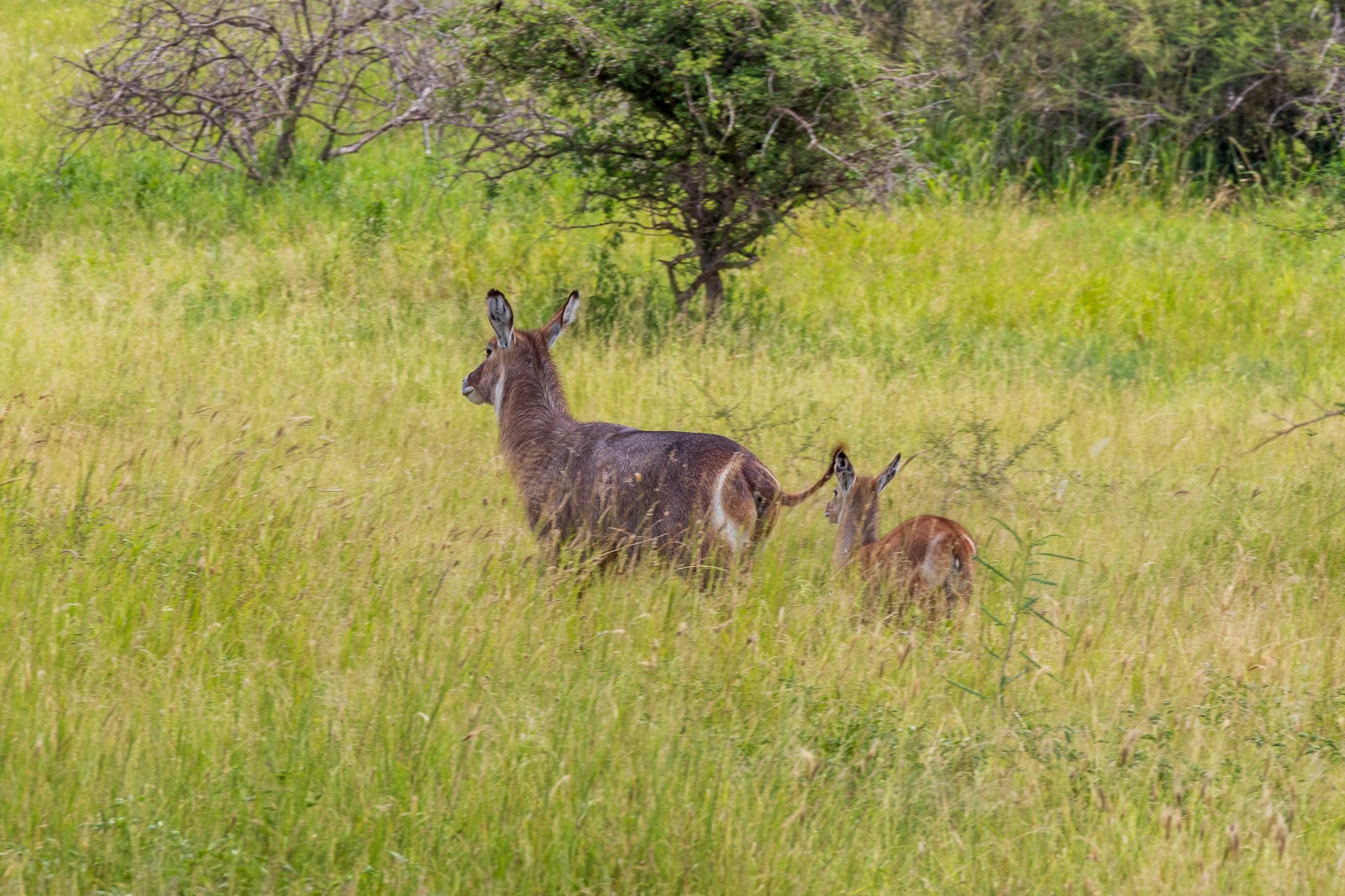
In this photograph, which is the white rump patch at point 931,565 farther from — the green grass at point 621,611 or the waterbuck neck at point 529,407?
the waterbuck neck at point 529,407

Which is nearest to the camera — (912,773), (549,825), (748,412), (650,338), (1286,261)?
(549,825)

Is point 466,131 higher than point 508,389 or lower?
higher

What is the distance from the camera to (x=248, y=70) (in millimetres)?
11344

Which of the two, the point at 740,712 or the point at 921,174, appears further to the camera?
the point at 921,174

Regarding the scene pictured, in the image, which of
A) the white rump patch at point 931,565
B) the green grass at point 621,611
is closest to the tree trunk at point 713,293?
the green grass at point 621,611

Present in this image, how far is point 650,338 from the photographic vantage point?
916 cm

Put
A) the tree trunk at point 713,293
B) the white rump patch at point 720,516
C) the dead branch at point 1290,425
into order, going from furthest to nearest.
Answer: the tree trunk at point 713,293 < the dead branch at point 1290,425 < the white rump patch at point 720,516

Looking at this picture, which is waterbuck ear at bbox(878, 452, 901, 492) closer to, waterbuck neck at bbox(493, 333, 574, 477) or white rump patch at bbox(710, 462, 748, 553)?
white rump patch at bbox(710, 462, 748, 553)

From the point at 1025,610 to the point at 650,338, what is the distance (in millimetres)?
5163

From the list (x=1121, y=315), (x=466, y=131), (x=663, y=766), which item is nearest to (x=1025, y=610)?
(x=663, y=766)

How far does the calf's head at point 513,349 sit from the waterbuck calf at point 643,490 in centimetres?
11

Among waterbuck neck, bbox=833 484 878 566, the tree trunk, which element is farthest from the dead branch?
the tree trunk

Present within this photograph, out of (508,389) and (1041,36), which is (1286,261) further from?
(508,389)

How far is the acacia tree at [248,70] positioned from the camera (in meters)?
11.2
